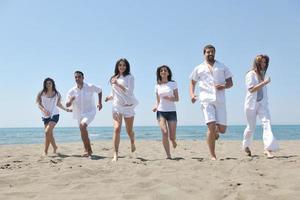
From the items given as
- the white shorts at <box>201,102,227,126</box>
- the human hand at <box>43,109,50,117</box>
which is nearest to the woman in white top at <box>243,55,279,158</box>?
the white shorts at <box>201,102,227,126</box>

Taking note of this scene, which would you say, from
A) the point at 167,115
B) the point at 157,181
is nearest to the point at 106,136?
the point at 167,115

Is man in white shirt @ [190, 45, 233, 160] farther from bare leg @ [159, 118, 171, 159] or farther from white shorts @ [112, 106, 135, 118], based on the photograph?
white shorts @ [112, 106, 135, 118]

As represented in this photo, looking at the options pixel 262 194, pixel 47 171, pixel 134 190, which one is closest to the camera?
pixel 262 194

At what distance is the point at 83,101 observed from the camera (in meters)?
8.13

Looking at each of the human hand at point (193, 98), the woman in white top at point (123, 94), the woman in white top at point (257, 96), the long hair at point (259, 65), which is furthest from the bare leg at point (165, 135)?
the long hair at point (259, 65)

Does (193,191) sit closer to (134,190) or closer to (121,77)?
(134,190)

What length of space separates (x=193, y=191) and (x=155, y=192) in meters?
0.42

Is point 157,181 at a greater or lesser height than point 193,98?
lesser

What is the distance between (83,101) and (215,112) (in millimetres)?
2976

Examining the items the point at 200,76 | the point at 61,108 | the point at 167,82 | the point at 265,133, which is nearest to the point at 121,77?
the point at 167,82

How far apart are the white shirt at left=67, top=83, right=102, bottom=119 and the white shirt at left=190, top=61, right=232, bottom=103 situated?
8.43ft

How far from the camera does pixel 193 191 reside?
4082 millimetres

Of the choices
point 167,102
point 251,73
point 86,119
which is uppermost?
point 251,73

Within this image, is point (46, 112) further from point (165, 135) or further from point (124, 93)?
point (165, 135)
